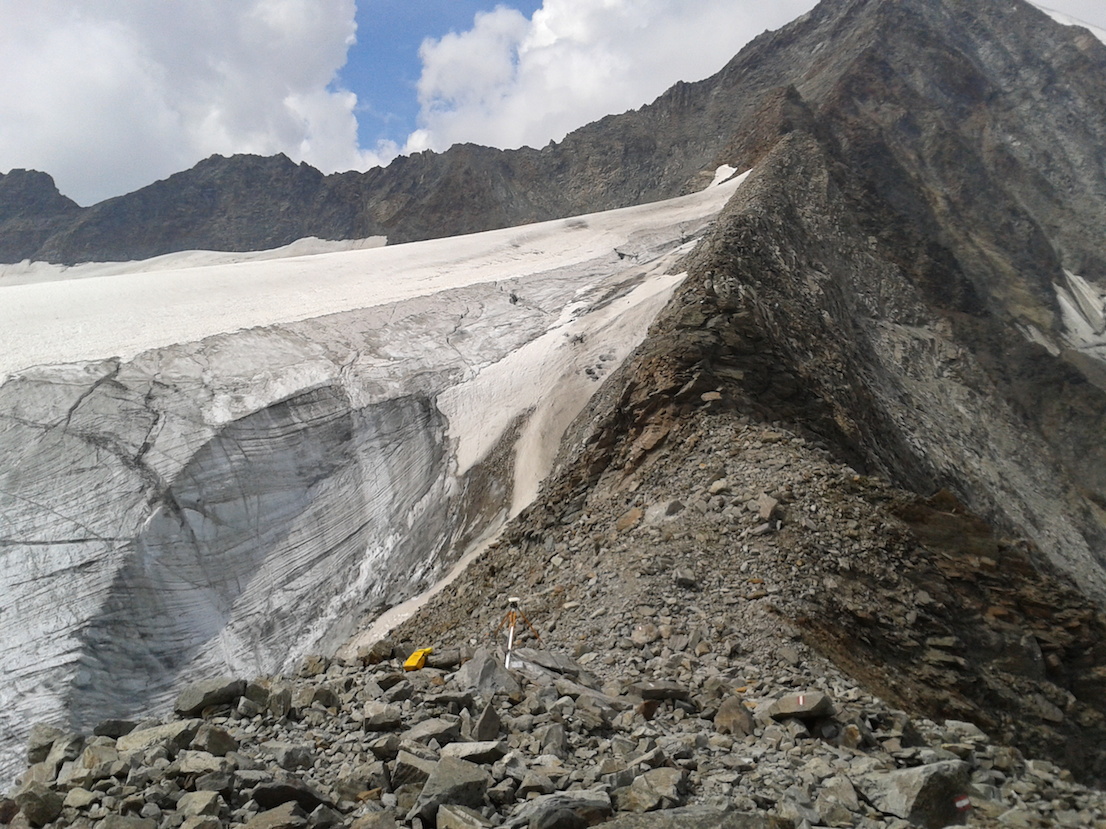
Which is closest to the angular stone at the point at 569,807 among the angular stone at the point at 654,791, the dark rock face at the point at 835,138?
the angular stone at the point at 654,791

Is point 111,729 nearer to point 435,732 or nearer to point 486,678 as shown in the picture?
point 435,732

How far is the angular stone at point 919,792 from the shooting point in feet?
14.3

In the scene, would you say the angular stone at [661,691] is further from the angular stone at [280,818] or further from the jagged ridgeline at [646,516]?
the angular stone at [280,818]

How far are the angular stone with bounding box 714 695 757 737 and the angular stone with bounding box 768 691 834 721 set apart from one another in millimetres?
192

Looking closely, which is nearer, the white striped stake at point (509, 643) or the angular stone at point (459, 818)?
the angular stone at point (459, 818)

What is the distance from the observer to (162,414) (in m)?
12.0

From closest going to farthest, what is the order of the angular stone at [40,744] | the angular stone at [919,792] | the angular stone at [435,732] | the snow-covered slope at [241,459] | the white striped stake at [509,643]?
the angular stone at [919,792]
the angular stone at [435,732]
the angular stone at [40,744]
the white striped stake at [509,643]
the snow-covered slope at [241,459]

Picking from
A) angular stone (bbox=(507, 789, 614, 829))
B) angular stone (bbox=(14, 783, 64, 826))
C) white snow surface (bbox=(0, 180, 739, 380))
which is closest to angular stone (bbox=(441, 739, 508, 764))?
angular stone (bbox=(507, 789, 614, 829))

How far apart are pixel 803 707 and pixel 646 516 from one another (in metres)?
3.53

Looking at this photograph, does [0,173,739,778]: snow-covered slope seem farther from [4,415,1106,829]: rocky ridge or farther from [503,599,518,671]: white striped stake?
[503,599,518,671]: white striped stake

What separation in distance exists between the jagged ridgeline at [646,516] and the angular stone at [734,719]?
0.08m

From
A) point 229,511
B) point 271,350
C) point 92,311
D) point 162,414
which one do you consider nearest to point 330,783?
point 229,511

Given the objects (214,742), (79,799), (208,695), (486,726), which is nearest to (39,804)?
(79,799)

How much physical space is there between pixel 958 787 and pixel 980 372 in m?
18.0
